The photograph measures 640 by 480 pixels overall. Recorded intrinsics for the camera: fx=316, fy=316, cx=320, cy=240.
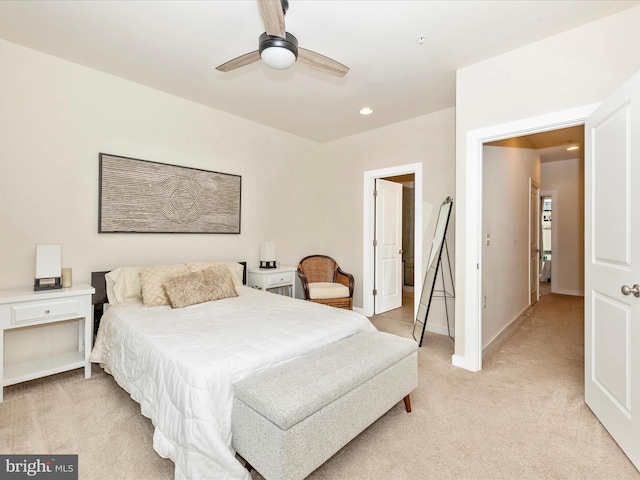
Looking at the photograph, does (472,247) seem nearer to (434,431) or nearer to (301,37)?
(434,431)

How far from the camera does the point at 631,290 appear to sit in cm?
170

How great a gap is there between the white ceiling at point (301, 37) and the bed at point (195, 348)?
1866mm

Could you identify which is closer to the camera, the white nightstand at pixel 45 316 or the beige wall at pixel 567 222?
the white nightstand at pixel 45 316

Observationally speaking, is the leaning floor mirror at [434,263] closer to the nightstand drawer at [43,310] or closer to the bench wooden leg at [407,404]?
the bench wooden leg at [407,404]

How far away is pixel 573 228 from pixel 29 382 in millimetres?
8454

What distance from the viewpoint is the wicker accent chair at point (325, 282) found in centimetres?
414

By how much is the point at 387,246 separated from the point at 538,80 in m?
2.84

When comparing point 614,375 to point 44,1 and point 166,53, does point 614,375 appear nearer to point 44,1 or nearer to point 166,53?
point 166,53

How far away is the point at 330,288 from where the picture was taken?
4.25 meters

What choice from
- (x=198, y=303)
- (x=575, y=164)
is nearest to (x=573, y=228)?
(x=575, y=164)

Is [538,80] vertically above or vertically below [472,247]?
above

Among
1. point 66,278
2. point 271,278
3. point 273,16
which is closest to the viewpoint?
point 273,16

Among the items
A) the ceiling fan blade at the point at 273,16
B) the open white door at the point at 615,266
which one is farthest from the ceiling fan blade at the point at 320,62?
the open white door at the point at 615,266

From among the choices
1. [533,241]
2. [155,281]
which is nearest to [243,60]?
[155,281]
